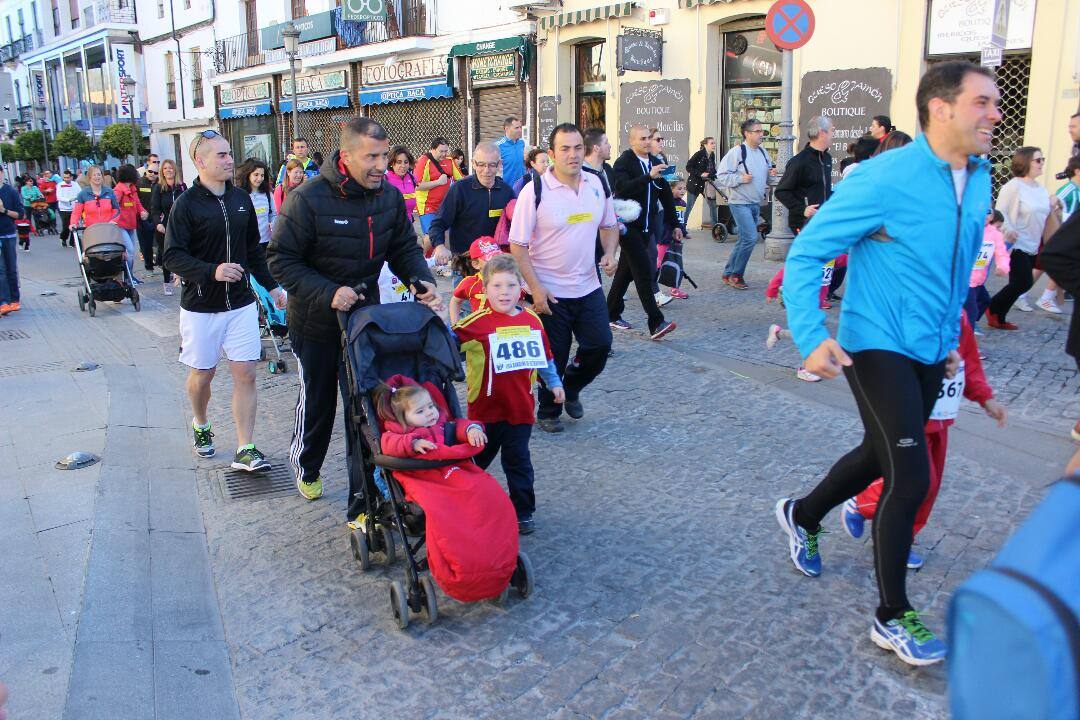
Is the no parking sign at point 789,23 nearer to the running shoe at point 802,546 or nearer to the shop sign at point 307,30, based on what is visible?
the running shoe at point 802,546

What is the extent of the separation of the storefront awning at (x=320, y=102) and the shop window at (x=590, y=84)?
10763mm

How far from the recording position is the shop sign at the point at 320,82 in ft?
94.1

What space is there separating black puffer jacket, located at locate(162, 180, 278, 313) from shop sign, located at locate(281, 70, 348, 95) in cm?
2398

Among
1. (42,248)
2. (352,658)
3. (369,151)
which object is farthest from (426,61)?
(352,658)

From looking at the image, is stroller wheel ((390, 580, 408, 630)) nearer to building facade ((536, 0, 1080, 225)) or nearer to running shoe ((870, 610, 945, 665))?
running shoe ((870, 610, 945, 665))

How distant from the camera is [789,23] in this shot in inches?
451

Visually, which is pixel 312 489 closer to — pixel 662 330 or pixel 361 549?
pixel 361 549

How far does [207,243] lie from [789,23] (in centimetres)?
870

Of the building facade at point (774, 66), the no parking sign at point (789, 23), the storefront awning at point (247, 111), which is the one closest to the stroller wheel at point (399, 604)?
the no parking sign at point (789, 23)

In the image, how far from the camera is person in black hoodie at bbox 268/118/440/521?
4293 millimetres

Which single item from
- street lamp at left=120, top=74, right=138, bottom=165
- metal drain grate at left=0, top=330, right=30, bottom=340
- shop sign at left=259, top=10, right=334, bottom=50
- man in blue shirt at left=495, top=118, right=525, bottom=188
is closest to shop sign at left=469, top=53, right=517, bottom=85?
shop sign at left=259, top=10, right=334, bottom=50

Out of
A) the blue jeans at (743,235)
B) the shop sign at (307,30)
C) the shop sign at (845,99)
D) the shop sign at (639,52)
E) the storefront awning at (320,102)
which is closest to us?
the blue jeans at (743,235)

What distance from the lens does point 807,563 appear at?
391 centimetres

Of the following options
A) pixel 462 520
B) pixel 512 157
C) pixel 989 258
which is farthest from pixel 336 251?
pixel 512 157
